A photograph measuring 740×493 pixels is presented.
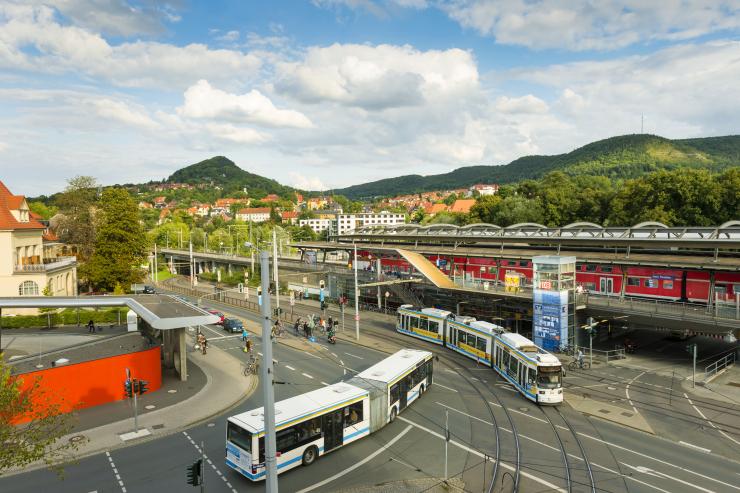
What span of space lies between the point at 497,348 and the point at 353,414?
1424 centimetres

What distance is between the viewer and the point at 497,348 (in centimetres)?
3109

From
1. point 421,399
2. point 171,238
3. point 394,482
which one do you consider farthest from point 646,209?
point 171,238

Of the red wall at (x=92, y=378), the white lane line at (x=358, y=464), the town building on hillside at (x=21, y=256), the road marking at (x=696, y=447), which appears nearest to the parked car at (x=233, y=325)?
the red wall at (x=92, y=378)

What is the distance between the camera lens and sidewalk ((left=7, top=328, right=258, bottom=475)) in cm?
2086

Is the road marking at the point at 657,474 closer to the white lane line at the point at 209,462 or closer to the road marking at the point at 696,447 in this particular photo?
the road marking at the point at 696,447

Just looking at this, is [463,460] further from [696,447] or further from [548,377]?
[696,447]

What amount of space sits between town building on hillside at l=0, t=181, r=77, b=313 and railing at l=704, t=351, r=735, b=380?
195ft

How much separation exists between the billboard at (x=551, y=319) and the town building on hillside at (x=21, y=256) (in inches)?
1932

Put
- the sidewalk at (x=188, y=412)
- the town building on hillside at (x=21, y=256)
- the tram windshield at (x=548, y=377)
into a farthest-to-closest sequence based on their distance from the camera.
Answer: the town building on hillside at (x=21, y=256) < the tram windshield at (x=548, y=377) < the sidewalk at (x=188, y=412)

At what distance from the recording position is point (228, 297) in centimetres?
6700

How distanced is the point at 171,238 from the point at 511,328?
113578 millimetres

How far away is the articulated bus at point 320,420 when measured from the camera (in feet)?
55.9

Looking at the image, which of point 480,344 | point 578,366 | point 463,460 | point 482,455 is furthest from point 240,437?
point 578,366

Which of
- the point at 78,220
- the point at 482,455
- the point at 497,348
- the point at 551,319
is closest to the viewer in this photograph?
the point at 482,455
